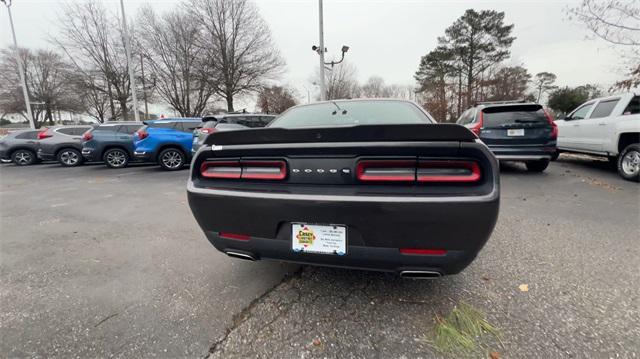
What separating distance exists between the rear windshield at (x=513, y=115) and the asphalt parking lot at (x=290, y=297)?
2729 mm

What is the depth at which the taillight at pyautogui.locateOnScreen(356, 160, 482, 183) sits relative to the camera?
4.70ft

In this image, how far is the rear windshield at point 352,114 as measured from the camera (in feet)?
8.50

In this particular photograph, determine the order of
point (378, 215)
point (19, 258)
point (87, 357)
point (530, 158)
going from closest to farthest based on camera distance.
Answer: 1. point (378, 215)
2. point (87, 357)
3. point (19, 258)
4. point (530, 158)

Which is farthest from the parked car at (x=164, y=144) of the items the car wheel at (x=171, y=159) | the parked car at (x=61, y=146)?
the parked car at (x=61, y=146)

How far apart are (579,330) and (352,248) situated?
4.70ft

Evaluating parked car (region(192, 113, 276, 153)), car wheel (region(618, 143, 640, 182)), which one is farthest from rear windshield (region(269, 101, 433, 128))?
car wheel (region(618, 143, 640, 182))

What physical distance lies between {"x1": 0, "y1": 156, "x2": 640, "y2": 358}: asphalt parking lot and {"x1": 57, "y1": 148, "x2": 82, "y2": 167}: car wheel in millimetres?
8907

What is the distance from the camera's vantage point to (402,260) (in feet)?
4.95

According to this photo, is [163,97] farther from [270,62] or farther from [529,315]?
[529,315]

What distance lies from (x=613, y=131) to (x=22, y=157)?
1876cm

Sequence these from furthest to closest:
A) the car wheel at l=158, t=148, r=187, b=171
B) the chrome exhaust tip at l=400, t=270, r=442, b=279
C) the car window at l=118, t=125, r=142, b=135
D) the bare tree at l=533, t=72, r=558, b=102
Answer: the bare tree at l=533, t=72, r=558, b=102, the car window at l=118, t=125, r=142, b=135, the car wheel at l=158, t=148, r=187, b=171, the chrome exhaust tip at l=400, t=270, r=442, b=279

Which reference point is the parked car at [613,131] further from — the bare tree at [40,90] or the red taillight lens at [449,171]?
the bare tree at [40,90]

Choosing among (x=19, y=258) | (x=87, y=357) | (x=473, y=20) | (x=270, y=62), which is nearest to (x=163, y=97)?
(x=270, y=62)

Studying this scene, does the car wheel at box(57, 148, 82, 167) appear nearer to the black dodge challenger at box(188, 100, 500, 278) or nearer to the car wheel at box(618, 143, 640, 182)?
the black dodge challenger at box(188, 100, 500, 278)
